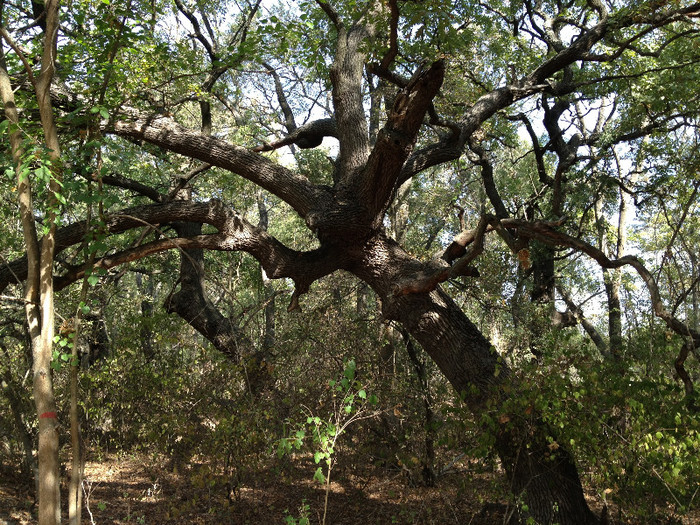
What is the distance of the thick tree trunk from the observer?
16.0 ft

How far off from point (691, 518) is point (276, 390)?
4.75 metres

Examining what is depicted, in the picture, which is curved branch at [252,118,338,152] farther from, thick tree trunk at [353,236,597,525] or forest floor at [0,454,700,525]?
forest floor at [0,454,700,525]

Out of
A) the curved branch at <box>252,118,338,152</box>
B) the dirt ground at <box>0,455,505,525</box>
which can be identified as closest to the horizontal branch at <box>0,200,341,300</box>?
the curved branch at <box>252,118,338,152</box>

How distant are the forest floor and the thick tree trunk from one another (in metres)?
0.45

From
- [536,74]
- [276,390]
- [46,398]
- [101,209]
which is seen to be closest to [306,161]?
[536,74]

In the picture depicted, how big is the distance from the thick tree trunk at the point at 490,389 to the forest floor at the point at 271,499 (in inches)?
17.7

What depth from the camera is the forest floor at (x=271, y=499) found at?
5.96 metres

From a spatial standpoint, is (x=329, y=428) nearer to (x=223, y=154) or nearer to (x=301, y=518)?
(x=301, y=518)

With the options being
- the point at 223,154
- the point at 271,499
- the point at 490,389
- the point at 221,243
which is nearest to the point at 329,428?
the point at 490,389

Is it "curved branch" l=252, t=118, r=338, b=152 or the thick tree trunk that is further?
"curved branch" l=252, t=118, r=338, b=152

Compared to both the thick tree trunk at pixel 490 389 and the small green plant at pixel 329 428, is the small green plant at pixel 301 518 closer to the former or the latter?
the small green plant at pixel 329 428

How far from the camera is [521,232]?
211 inches

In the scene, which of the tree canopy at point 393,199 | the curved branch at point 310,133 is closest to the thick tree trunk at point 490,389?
the tree canopy at point 393,199

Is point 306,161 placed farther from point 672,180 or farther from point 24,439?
point 24,439
